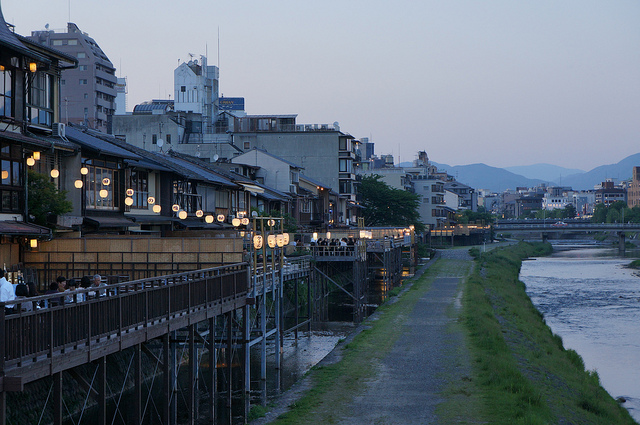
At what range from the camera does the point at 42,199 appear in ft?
95.3

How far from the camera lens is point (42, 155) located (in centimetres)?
3117

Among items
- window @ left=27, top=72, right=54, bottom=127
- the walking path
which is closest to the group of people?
the walking path

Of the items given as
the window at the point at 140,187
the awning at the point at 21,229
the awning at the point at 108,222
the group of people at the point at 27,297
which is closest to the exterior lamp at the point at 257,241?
the awning at the point at 21,229

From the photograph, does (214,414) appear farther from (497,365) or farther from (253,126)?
(253,126)

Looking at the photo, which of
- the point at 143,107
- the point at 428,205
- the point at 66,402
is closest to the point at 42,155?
the point at 66,402

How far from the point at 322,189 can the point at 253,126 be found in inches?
494

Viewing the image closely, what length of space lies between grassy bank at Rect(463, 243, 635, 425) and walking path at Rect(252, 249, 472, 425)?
0.91 meters

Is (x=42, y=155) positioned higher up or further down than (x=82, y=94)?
further down

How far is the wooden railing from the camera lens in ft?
42.6

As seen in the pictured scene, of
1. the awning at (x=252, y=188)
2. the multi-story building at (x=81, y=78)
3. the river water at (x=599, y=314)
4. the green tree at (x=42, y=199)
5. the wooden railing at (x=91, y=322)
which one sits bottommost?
the river water at (x=599, y=314)

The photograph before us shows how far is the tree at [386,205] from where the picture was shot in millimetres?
104500

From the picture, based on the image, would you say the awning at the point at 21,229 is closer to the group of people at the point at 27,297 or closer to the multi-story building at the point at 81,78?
the group of people at the point at 27,297

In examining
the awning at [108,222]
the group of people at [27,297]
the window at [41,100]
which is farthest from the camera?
the awning at [108,222]

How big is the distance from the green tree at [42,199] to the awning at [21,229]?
128cm
